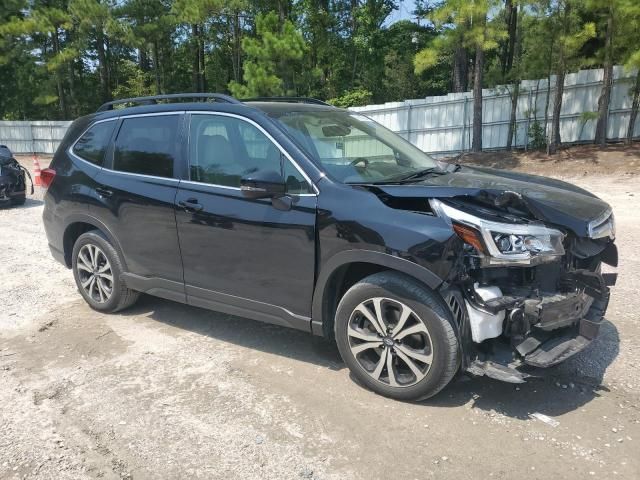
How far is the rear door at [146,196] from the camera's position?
4.36m

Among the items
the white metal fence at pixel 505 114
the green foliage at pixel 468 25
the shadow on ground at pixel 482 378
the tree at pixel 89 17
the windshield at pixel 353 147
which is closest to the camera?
the shadow on ground at pixel 482 378

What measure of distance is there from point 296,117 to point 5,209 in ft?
33.6

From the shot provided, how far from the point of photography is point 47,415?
11.2 feet

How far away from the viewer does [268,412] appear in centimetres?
338

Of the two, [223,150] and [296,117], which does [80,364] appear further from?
[296,117]

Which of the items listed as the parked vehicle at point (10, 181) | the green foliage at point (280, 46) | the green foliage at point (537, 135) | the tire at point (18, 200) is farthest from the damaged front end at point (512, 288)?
the green foliage at point (537, 135)

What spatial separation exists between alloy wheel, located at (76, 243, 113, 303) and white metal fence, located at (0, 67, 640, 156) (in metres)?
15.6

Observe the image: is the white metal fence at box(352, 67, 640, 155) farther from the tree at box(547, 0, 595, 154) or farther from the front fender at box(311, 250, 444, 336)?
the front fender at box(311, 250, 444, 336)

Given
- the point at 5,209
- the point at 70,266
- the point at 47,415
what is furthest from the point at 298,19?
the point at 47,415

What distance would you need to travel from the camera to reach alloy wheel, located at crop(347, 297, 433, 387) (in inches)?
129

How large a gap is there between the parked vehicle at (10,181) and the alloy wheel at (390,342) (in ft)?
35.6

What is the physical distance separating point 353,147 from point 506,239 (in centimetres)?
163

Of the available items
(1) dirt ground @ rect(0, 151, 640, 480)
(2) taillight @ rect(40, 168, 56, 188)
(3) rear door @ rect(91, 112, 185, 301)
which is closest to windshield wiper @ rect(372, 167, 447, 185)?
(1) dirt ground @ rect(0, 151, 640, 480)

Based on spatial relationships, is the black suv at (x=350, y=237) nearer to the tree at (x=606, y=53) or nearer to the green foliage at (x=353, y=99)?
the tree at (x=606, y=53)
